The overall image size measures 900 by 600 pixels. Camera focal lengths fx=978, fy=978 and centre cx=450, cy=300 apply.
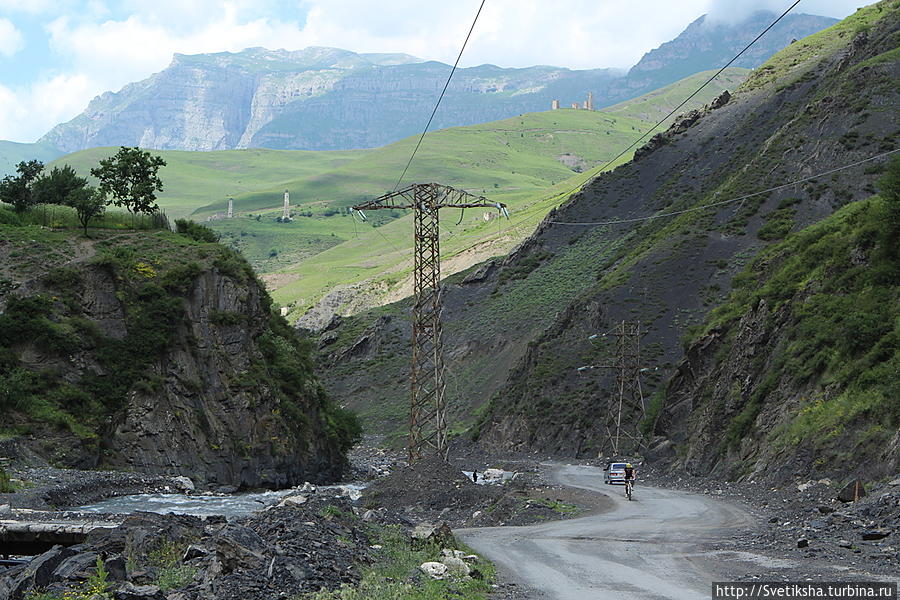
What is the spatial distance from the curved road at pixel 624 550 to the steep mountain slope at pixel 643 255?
139 ft

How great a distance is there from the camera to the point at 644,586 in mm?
15508

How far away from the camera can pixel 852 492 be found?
26.8 meters

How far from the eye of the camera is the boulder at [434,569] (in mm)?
16516

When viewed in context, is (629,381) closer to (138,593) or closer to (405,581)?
(405,581)

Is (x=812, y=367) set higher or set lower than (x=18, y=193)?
lower

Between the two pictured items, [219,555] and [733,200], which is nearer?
[219,555]

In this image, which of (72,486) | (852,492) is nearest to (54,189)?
(72,486)

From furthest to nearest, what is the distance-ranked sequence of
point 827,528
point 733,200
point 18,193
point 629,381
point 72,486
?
1. point 733,200
2. point 629,381
3. point 18,193
4. point 72,486
5. point 827,528

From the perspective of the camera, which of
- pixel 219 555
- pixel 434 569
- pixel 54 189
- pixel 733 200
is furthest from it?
pixel 733 200

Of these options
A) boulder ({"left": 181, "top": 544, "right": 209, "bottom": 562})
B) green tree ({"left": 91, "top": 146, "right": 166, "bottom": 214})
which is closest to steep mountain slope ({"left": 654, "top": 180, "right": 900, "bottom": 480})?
boulder ({"left": 181, "top": 544, "right": 209, "bottom": 562})

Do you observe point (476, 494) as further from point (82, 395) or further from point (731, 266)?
point (731, 266)

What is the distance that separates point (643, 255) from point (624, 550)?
71831 mm

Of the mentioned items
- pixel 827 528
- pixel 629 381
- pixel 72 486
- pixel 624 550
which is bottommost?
pixel 629 381

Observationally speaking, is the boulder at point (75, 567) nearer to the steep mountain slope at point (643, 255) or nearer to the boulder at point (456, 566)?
the boulder at point (456, 566)
